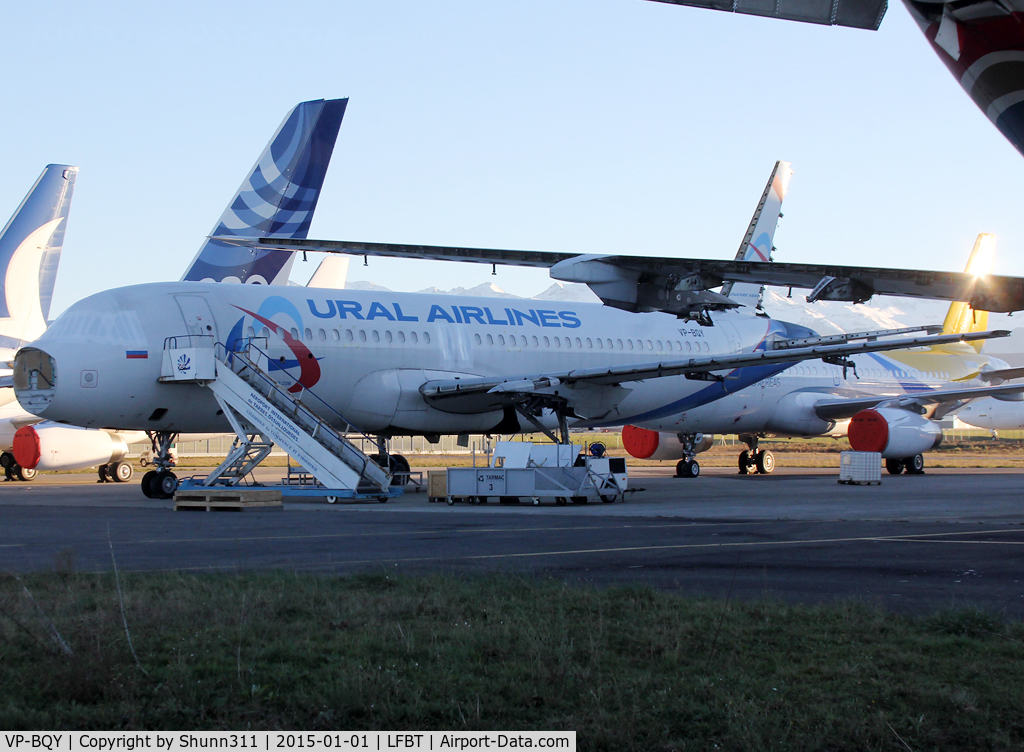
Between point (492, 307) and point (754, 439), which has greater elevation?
point (492, 307)

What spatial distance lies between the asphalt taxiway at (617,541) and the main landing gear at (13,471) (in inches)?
435

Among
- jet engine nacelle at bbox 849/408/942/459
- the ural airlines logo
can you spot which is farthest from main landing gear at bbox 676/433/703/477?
the ural airlines logo

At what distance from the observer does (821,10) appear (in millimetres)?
7375

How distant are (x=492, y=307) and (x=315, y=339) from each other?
5363mm

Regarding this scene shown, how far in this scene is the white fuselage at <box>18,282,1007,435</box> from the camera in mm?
20578

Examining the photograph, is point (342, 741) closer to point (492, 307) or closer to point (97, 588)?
point (97, 588)

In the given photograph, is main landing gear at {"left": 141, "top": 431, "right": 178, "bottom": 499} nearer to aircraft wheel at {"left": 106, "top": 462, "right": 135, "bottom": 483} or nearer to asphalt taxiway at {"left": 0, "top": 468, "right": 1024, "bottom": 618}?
asphalt taxiway at {"left": 0, "top": 468, "right": 1024, "bottom": 618}

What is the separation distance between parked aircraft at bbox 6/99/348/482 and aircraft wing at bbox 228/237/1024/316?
728 inches

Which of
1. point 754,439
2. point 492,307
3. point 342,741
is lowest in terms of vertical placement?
point 342,741

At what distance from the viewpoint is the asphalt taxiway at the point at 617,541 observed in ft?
32.7

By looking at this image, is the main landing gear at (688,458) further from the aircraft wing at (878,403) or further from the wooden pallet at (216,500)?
the wooden pallet at (216,500)

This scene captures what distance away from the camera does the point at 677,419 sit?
30562 millimetres

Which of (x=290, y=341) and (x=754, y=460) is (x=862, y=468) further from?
(x=290, y=341)

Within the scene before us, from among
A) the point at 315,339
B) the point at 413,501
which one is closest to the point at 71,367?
the point at 315,339
